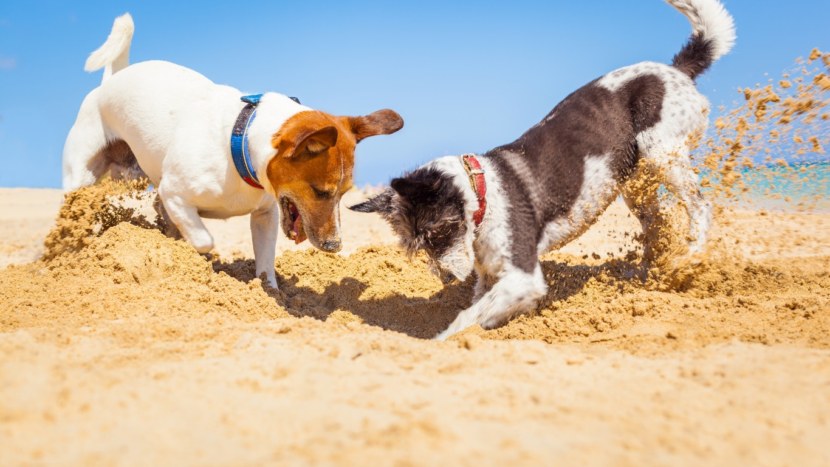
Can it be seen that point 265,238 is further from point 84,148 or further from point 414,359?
→ point 414,359

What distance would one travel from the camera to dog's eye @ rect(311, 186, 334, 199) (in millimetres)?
4387

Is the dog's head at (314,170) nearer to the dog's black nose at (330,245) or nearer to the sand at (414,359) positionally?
the dog's black nose at (330,245)

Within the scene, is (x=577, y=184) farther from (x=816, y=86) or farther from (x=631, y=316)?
(x=816, y=86)

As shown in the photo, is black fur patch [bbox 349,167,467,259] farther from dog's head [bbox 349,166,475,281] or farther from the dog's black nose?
the dog's black nose

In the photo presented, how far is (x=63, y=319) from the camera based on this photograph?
4000 millimetres

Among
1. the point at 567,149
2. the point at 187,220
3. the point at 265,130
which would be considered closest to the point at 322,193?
the point at 265,130

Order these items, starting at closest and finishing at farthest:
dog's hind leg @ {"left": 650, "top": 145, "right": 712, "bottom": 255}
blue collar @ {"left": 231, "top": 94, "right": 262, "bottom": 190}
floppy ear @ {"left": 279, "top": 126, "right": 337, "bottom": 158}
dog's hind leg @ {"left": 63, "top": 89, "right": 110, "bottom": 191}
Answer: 1. floppy ear @ {"left": 279, "top": 126, "right": 337, "bottom": 158}
2. blue collar @ {"left": 231, "top": 94, "right": 262, "bottom": 190}
3. dog's hind leg @ {"left": 650, "top": 145, "right": 712, "bottom": 255}
4. dog's hind leg @ {"left": 63, "top": 89, "right": 110, "bottom": 191}

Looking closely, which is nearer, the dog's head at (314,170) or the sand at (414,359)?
the sand at (414,359)

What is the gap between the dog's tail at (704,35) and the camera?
5512mm

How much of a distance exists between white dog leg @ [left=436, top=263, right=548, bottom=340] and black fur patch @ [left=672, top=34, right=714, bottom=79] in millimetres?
2502

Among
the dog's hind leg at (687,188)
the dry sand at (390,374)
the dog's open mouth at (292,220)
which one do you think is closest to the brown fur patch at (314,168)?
the dog's open mouth at (292,220)

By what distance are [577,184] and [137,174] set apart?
152 inches

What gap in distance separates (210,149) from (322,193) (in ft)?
3.43

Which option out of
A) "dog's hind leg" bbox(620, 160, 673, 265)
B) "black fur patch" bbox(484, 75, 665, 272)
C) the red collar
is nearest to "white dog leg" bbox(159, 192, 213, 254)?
the red collar
